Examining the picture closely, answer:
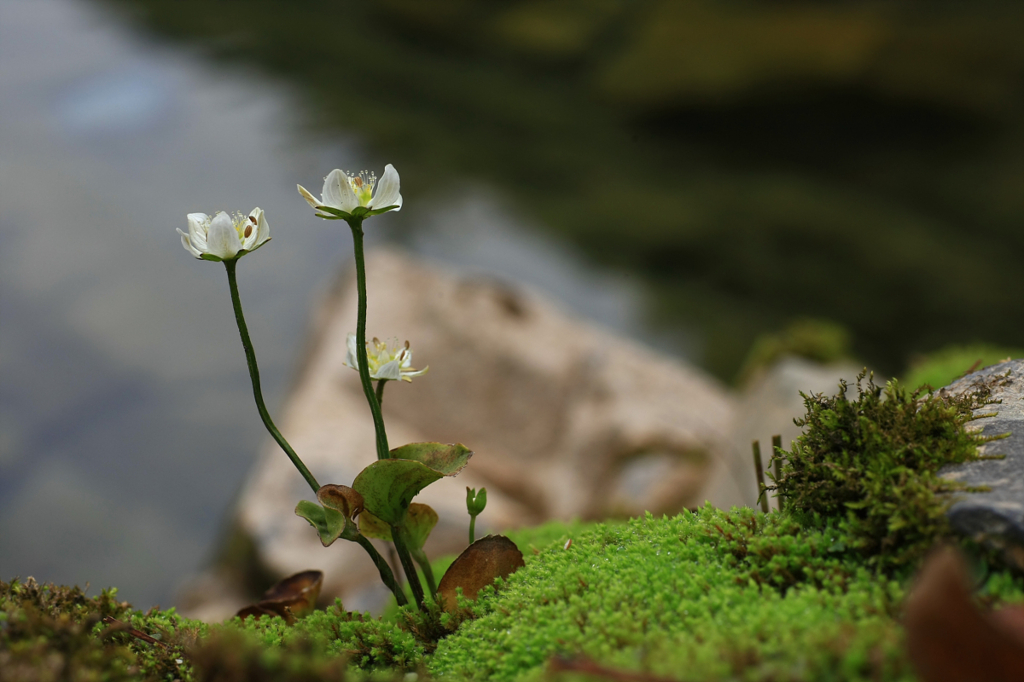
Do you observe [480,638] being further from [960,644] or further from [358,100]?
[358,100]

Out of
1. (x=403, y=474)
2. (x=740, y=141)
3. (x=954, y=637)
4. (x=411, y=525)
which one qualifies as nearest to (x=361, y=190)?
(x=403, y=474)

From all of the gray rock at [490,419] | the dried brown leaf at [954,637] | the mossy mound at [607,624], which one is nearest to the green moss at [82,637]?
the mossy mound at [607,624]

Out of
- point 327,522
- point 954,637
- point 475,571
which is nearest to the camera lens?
point 954,637

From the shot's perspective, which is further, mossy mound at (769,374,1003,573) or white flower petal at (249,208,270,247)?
white flower petal at (249,208,270,247)

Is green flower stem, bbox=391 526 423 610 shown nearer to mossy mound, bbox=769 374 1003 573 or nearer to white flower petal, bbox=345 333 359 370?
white flower petal, bbox=345 333 359 370

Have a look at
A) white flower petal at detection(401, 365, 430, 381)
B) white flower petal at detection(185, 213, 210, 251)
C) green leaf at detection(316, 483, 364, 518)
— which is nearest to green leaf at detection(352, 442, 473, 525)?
green leaf at detection(316, 483, 364, 518)

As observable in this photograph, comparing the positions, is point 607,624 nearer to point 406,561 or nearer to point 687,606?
point 687,606

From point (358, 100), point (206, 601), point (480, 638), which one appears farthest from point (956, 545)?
point (358, 100)
